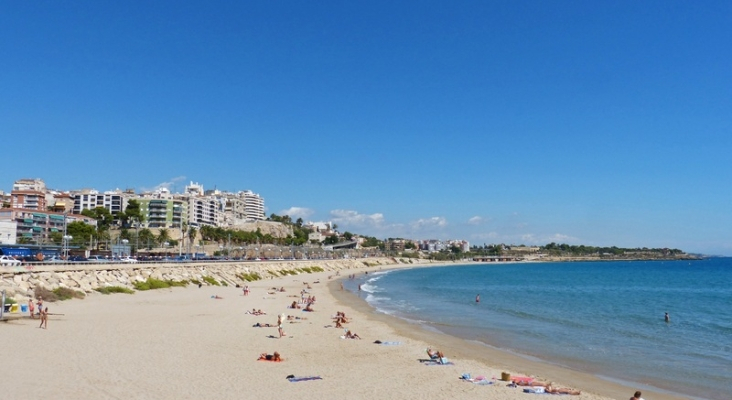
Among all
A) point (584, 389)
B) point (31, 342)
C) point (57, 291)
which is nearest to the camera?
point (584, 389)

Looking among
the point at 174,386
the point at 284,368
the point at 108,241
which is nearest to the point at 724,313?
the point at 284,368

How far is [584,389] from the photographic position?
15.3m

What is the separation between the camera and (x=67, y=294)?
104 ft

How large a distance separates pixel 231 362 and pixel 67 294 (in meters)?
19.7

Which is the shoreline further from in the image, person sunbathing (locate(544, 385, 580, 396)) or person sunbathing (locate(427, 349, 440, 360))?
person sunbathing (locate(427, 349, 440, 360))

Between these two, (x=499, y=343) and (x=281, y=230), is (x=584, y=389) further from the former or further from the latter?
(x=281, y=230)

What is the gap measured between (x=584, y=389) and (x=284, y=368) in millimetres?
8532

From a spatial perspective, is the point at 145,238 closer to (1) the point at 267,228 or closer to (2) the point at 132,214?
(2) the point at 132,214

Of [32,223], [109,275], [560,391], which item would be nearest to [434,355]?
[560,391]

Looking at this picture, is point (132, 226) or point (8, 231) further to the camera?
point (132, 226)

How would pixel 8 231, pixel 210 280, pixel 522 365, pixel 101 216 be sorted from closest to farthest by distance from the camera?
pixel 522 365 < pixel 210 280 < pixel 8 231 < pixel 101 216

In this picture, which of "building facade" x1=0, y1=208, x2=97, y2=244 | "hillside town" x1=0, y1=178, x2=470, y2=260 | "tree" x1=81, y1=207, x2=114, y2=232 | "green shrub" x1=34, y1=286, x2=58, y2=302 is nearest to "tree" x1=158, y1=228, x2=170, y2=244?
"hillside town" x1=0, y1=178, x2=470, y2=260

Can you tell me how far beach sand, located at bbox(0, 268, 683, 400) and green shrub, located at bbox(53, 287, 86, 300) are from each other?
3.05 metres

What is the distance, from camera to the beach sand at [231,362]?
13.4 metres
